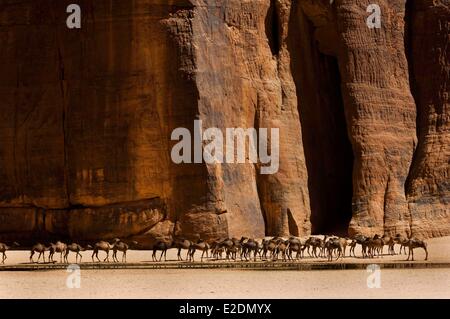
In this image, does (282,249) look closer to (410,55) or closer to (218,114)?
(218,114)

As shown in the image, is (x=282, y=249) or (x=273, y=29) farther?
(x=273, y=29)

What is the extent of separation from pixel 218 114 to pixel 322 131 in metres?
8.40

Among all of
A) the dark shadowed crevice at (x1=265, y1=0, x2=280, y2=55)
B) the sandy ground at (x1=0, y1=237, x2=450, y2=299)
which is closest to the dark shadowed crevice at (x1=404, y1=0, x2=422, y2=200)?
the dark shadowed crevice at (x1=265, y1=0, x2=280, y2=55)

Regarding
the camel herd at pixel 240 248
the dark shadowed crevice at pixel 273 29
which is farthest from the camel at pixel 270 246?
the dark shadowed crevice at pixel 273 29

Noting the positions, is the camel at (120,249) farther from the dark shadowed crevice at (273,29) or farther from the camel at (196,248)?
the dark shadowed crevice at (273,29)

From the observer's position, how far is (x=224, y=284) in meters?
26.6

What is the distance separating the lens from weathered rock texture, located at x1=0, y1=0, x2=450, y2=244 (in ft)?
130

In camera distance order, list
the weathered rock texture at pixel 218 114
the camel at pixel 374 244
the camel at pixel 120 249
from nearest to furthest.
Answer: the camel at pixel 120 249, the camel at pixel 374 244, the weathered rock texture at pixel 218 114

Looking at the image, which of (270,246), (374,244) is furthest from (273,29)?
(270,246)

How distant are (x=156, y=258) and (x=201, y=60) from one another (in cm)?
736

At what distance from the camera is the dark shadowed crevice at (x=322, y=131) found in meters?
46.0

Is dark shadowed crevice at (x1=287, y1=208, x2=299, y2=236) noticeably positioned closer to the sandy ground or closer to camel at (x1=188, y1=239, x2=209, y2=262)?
camel at (x1=188, y1=239, x2=209, y2=262)

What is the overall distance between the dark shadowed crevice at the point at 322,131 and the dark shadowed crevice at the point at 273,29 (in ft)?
2.08
